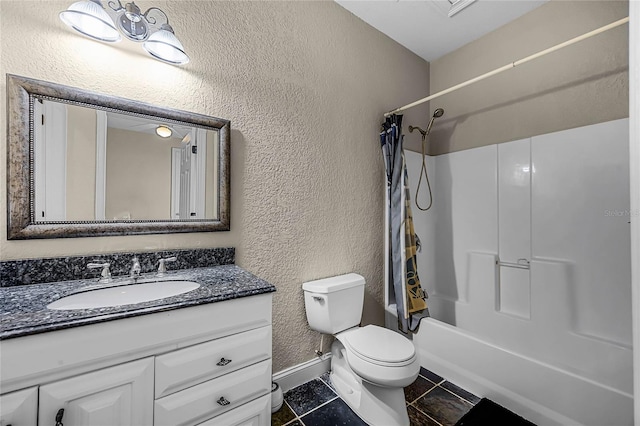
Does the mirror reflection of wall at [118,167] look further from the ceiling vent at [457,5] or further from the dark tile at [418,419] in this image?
the ceiling vent at [457,5]

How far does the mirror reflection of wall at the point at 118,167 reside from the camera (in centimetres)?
116

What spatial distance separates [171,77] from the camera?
141 centimetres

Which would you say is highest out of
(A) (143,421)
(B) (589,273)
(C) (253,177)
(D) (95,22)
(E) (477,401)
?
(D) (95,22)

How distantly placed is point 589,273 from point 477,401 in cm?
109

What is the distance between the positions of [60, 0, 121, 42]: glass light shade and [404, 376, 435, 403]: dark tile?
2.44 meters

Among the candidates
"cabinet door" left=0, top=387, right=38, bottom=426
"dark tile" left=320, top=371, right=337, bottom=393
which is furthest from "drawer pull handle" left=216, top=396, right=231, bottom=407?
"dark tile" left=320, top=371, right=337, bottom=393

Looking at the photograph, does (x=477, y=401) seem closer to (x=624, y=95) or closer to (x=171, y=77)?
(x=624, y=95)

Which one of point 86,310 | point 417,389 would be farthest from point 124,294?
point 417,389

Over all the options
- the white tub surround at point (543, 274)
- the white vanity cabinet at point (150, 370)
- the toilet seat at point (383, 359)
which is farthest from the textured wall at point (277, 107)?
the white tub surround at point (543, 274)

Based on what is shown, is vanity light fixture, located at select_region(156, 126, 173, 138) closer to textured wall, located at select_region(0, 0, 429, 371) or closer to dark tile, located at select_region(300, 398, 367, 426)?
textured wall, located at select_region(0, 0, 429, 371)

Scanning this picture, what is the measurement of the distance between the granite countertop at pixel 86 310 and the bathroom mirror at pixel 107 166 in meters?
0.23

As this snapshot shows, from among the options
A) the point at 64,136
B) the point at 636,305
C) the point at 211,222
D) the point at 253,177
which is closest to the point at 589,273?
the point at 636,305

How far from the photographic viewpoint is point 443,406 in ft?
5.44

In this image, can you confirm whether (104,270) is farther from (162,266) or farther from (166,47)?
(166,47)
